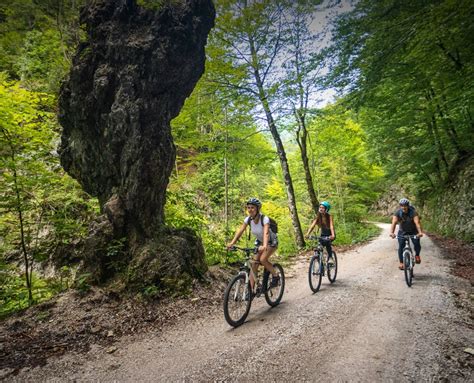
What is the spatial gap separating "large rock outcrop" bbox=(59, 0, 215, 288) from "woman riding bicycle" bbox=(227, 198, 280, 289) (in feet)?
7.09

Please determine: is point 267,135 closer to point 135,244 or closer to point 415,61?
point 415,61

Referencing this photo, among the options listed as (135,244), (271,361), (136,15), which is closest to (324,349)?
(271,361)

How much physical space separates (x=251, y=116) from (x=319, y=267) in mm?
8944

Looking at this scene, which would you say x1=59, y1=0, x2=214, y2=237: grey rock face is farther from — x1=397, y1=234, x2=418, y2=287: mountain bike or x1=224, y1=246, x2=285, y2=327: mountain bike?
x1=397, y1=234, x2=418, y2=287: mountain bike

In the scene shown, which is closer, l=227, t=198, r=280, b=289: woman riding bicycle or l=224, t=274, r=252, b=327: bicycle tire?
l=224, t=274, r=252, b=327: bicycle tire

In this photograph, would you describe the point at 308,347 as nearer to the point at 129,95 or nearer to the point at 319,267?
the point at 319,267

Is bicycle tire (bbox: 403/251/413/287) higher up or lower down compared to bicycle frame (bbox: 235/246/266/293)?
lower down

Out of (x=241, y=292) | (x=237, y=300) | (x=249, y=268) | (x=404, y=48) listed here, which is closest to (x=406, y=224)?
(x=404, y=48)

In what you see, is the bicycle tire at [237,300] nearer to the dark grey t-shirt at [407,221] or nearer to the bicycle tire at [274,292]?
the bicycle tire at [274,292]

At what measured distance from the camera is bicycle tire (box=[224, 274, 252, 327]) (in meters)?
4.78

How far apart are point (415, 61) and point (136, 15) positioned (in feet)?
A: 26.2

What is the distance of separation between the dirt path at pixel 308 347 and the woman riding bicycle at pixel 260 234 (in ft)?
3.33

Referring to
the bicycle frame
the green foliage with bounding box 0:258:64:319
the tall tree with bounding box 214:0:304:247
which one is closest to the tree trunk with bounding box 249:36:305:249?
the tall tree with bounding box 214:0:304:247

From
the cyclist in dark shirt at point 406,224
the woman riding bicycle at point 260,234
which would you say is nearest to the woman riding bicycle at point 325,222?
the cyclist in dark shirt at point 406,224
